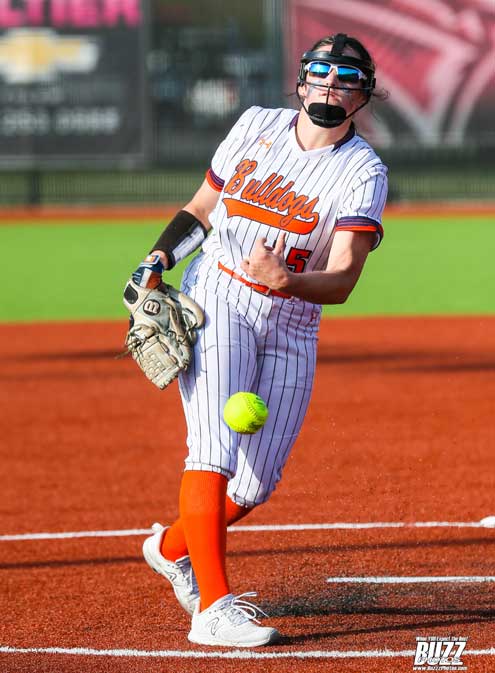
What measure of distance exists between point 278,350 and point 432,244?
1625 cm

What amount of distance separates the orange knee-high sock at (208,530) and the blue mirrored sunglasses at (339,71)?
140cm

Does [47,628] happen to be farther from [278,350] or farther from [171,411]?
[171,411]

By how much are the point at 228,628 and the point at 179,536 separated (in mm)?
527

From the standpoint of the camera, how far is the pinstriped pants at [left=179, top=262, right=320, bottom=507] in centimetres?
425

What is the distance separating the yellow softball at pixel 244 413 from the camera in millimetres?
4164

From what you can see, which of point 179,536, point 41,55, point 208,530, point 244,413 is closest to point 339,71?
point 244,413

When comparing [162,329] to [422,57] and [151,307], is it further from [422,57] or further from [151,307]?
[422,57]

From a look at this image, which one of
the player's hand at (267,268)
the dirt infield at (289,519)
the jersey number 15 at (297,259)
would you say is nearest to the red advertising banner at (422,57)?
the dirt infield at (289,519)

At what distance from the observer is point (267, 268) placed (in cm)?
392

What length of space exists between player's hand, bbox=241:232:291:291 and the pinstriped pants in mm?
344

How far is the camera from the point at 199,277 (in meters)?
4.47

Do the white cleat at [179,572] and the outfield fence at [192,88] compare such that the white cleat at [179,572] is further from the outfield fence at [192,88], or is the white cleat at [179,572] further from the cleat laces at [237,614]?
the outfield fence at [192,88]

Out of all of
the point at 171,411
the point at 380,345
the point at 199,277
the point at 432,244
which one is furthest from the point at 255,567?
the point at 432,244

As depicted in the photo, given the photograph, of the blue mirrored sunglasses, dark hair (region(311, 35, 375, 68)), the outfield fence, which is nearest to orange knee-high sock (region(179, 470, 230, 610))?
the blue mirrored sunglasses
